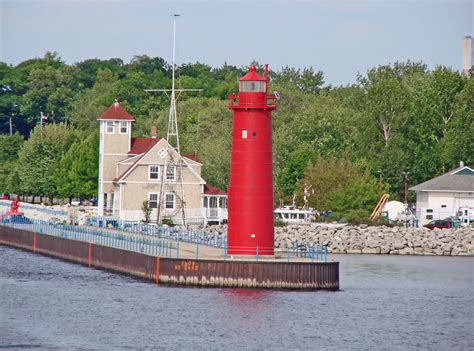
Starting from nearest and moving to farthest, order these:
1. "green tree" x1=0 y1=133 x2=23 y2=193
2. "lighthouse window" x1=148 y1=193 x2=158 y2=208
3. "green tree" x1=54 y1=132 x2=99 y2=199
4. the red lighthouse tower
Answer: the red lighthouse tower, "lighthouse window" x1=148 y1=193 x2=158 y2=208, "green tree" x1=54 y1=132 x2=99 y2=199, "green tree" x1=0 y1=133 x2=23 y2=193

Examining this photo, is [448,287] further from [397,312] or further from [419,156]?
[419,156]

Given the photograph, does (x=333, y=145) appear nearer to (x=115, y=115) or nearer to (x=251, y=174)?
(x=115, y=115)

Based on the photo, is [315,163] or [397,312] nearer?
[397,312]

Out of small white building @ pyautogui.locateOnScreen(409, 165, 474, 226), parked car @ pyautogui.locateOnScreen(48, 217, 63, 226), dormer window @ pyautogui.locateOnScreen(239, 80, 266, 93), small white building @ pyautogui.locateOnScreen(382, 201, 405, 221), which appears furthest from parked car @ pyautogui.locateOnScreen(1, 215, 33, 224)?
dormer window @ pyautogui.locateOnScreen(239, 80, 266, 93)

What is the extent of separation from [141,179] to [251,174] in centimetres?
3763

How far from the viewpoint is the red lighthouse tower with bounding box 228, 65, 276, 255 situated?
63.6 meters

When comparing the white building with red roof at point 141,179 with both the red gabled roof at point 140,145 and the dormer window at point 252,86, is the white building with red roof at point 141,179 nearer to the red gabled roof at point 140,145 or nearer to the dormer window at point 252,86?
the red gabled roof at point 140,145

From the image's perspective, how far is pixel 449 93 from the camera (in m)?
129

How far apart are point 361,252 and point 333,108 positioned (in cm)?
4783

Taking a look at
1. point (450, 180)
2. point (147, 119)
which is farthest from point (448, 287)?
point (147, 119)

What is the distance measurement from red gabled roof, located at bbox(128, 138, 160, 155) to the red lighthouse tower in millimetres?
38468

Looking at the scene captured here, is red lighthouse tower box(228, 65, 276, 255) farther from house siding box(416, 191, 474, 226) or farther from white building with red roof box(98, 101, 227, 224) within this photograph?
house siding box(416, 191, 474, 226)

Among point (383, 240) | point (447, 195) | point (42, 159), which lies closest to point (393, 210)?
point (447, 195)

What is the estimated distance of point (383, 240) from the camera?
323 ft
